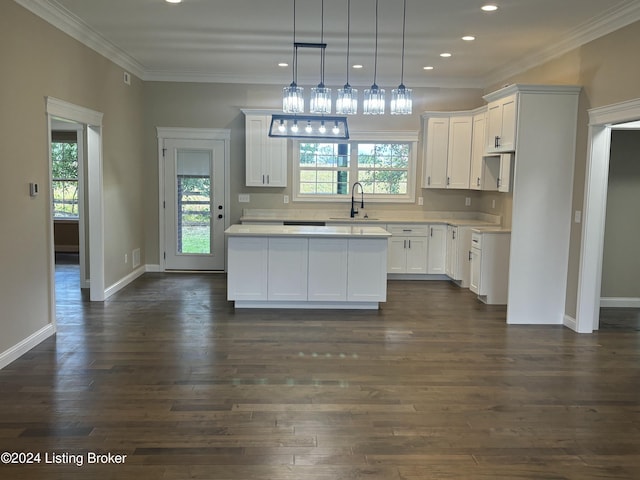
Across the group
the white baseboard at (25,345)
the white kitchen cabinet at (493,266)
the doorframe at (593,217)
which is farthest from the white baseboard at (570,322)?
the white baseboard at (25,345)

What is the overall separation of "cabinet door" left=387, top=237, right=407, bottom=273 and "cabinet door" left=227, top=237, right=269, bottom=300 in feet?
8.46

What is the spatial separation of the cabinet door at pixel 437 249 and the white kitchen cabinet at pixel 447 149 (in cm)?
74

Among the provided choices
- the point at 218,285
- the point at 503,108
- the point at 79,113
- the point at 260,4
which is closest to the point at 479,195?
the point at 503,108

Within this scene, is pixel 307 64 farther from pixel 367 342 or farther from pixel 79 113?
pixel 367 342

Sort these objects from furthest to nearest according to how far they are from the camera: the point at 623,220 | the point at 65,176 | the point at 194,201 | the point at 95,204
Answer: the point at 65,176 → the point at 194,201 → the point at 623,220 → the point at 95,204

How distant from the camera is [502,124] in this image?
6.03 metres

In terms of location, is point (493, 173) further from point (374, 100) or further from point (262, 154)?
point (262, 154)

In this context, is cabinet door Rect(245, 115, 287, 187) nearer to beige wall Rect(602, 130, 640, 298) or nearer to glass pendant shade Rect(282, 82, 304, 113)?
glass pendant shade Rect(282, 82, 304, 113)

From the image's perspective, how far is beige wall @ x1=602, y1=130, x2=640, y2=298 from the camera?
248 inches

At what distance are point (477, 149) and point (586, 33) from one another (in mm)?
2613

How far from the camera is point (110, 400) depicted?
11.6ft

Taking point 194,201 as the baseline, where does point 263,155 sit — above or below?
above

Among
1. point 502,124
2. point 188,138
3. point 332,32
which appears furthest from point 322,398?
point 188,138

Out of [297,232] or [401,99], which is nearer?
[401,99]
